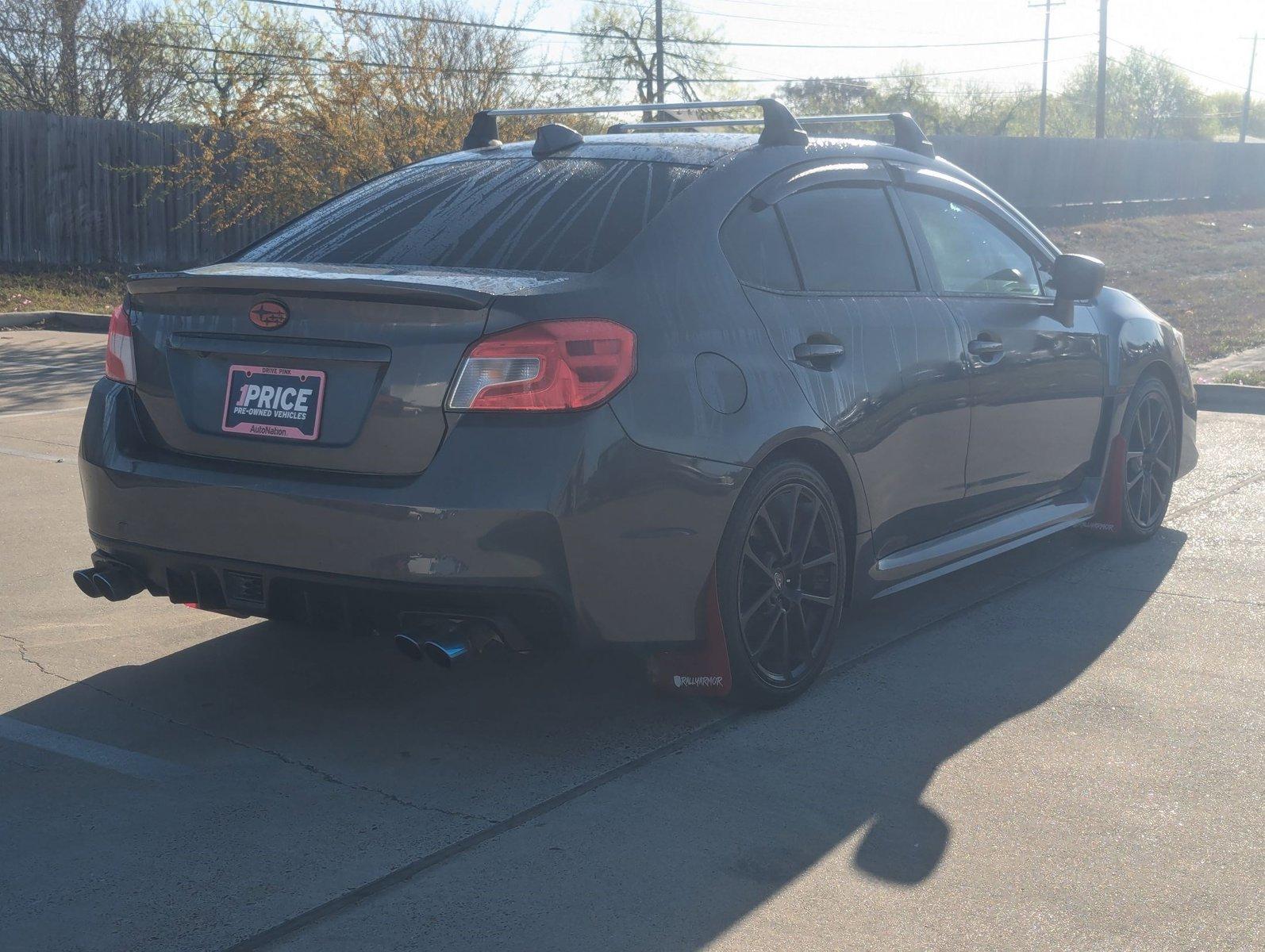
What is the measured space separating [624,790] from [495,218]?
163cm

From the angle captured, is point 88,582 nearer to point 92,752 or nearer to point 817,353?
point 92,752

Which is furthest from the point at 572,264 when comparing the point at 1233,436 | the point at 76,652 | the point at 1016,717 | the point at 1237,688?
the point at 1233,436

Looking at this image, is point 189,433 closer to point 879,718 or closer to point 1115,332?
point 879,718

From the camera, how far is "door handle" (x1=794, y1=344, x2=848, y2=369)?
4.05 metres

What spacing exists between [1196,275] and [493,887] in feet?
71.4

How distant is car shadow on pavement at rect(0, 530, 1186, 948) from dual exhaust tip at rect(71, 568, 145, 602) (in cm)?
35

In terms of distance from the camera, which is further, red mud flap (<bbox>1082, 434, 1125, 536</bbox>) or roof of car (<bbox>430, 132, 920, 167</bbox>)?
red mud flap (<bbox>1082, 434, 1125, 536</bbox>)

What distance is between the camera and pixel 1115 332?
5871 millimetres

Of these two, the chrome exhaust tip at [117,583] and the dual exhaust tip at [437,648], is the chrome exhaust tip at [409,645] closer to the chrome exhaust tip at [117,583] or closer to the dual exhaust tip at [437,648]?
the dual exhaust tip at [437,648]

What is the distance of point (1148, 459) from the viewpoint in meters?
6.21

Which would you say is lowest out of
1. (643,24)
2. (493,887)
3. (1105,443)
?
(493,887)

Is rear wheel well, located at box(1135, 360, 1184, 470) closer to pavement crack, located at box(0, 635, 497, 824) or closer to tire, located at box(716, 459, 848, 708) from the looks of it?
tire, located at box(716, 459, 848, 708)

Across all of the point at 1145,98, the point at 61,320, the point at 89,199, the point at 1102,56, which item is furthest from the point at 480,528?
the point at 1145,98

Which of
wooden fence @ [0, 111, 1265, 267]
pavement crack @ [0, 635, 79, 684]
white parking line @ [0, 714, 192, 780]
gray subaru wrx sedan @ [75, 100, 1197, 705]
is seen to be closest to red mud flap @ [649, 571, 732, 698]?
gray subaru wrx sedan @ [75, 100, 1197, 705]
